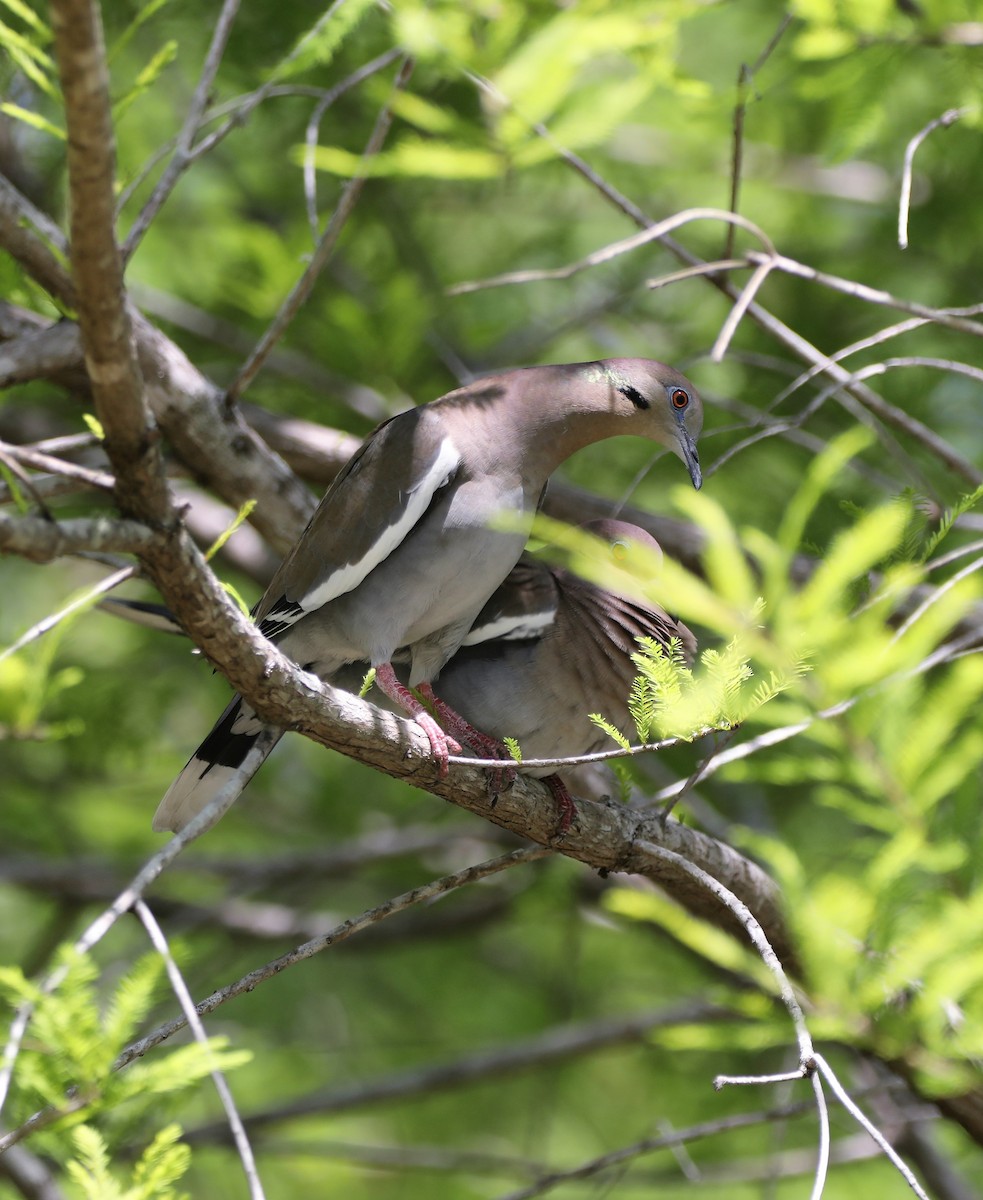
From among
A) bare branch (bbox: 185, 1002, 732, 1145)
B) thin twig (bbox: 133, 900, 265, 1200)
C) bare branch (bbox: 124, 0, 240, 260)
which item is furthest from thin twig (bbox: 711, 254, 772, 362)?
bare branch (bbox: 185, 1002, 732, 1145)

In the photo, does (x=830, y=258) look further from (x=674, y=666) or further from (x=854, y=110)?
(x=674, y=666)

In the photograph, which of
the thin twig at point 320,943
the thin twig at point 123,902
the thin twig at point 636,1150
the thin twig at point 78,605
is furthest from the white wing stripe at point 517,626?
the thin twig at point 78,605

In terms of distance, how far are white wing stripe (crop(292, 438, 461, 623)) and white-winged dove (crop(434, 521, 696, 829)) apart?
40cm

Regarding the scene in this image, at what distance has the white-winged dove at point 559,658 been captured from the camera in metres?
3.23

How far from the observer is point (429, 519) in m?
3.00

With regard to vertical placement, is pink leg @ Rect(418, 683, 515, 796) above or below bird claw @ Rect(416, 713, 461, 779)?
below

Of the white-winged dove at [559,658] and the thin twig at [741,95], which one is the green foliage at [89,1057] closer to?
the white-winged dove at [559,658]

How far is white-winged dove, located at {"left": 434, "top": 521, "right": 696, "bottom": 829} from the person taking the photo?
3.23 m

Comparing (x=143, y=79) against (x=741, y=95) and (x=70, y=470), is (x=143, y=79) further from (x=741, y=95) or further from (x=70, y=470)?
(x=741, y=95)

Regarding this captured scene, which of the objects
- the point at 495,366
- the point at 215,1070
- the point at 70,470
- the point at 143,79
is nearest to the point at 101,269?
the point at 70,470

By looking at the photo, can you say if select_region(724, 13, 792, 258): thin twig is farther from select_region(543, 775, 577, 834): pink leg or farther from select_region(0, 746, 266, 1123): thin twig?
select_region(0, 746, 266, 1123): thin twig

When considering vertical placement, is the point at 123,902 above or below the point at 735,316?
below

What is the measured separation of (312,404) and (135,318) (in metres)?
1.49

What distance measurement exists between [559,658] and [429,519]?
Answer: 1.70 ft
